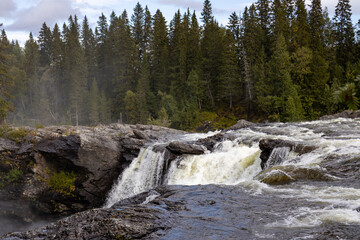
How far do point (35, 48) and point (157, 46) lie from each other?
34339 millimetres

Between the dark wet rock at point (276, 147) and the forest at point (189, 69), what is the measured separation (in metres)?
18.5

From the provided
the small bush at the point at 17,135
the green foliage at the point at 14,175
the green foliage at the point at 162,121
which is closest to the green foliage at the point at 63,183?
the green foliage at the point at 14,175

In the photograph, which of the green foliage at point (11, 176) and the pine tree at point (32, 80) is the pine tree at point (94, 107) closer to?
the pine tree at point (32, 80)

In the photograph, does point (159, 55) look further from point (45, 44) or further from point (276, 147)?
point (276, 147)

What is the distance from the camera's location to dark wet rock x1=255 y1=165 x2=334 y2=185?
11070 millimetres

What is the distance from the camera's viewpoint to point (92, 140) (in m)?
25.0

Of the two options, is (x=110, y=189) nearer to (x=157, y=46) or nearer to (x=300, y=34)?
(x=300, y=34)

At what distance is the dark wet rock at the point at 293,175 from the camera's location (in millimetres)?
11070

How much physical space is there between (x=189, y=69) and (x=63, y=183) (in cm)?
4012

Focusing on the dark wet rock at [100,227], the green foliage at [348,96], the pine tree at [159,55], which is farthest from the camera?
the pine tree at [159,55]

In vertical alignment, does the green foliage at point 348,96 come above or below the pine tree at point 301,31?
below

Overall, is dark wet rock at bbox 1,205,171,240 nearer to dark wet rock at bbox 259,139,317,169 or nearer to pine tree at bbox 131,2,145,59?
dark wet rock at bbox 259,139,317,169

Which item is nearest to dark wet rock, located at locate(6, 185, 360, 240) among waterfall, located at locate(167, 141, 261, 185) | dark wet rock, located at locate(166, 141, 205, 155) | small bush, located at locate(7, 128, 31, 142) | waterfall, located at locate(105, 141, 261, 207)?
waterfall, located at locate(167, 141, 261, 185)

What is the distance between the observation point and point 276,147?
53.4 feet
